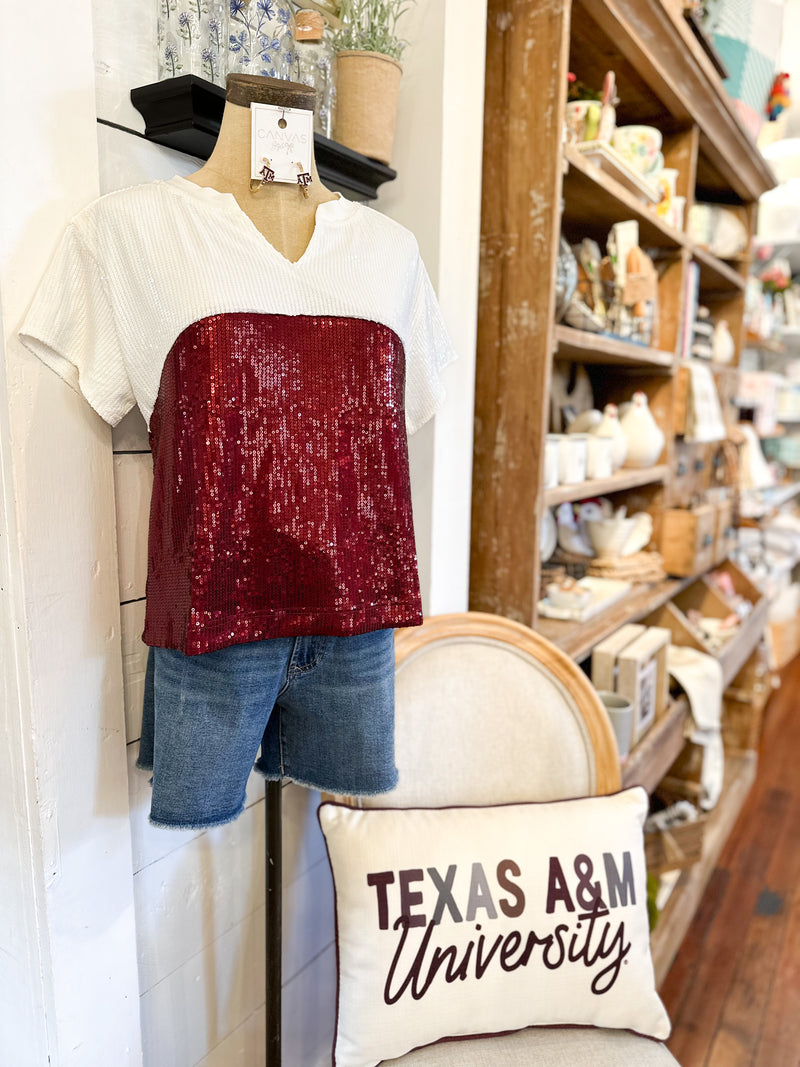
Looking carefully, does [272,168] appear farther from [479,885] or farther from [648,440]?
[648,440]

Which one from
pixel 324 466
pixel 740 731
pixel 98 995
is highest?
pixel 324 466

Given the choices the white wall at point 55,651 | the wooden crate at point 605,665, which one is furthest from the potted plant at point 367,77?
the wooden crate at point 605,665

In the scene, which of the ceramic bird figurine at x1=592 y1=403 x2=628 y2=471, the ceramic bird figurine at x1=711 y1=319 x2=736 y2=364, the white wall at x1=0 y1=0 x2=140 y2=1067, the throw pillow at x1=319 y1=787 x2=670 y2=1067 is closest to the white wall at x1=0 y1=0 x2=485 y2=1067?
Result: the white wall at x1=0 y1=0 x2=140 y2=1067

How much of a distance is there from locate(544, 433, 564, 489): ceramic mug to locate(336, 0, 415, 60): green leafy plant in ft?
2.25

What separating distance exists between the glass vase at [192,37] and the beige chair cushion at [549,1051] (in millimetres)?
1198

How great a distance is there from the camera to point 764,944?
1.95 meters

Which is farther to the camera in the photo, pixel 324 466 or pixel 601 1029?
pixel 601 1029

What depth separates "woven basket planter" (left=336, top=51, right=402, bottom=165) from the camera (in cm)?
100

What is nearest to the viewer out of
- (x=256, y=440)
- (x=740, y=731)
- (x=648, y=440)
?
(x=256, y=440)

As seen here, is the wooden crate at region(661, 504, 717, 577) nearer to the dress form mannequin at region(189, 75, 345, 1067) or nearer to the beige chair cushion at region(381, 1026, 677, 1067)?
the beige chair cushion at region(381, 1026, 677, 1067)

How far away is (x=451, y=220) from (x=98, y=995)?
113cm

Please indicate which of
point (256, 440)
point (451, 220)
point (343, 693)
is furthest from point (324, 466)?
point (451, 220)

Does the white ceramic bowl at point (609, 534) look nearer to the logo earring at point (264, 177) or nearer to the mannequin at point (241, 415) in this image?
the mannequin at point (241, 415)

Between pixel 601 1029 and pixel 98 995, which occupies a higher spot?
pixel 98 995
